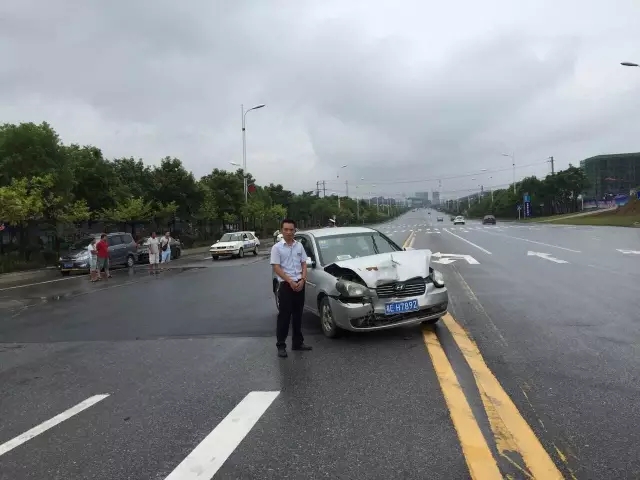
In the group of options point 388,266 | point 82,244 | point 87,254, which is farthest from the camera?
point 82,244

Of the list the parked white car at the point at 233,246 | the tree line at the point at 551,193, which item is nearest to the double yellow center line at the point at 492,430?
the parked white car at the point at 233,246

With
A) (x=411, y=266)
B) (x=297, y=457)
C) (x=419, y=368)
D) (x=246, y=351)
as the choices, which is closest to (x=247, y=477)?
(x=297, y=457)

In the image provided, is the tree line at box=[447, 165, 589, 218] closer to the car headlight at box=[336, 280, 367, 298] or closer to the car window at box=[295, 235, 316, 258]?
the car window at box=[295, 235, 316, 258]

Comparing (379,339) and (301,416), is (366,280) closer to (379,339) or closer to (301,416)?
(379,339)

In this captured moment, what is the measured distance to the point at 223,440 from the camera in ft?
12.8

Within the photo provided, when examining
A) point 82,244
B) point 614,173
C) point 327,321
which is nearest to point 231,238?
point 82,244

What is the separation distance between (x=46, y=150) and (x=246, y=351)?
74.8 ft

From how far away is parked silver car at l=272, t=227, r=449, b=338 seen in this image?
264 inches

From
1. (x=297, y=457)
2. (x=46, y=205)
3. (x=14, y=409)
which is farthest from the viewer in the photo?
(x=46, y=205)

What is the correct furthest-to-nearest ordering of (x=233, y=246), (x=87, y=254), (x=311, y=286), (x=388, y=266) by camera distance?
1. (x=233, y=246)
2. (x=87, y=254)
3. (x=311, y=286)
4. (x=388, y=266)

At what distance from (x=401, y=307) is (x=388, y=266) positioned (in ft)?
2.00

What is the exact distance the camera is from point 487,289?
1115 centimetres

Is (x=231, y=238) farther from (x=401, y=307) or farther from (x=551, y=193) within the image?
(x=551, y=193)

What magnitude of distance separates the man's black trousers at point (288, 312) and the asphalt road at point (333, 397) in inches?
8.7
